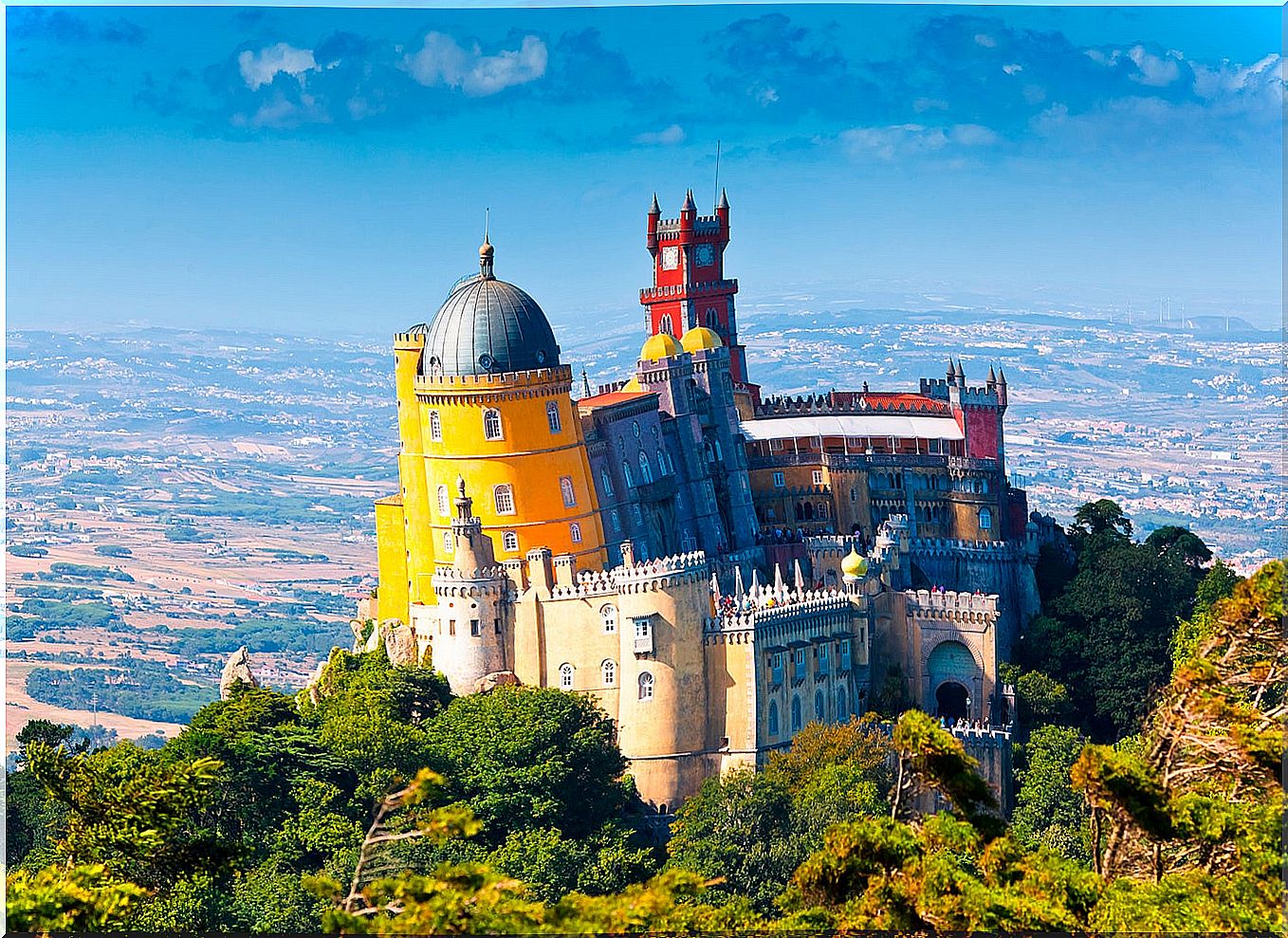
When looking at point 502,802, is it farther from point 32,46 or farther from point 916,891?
point 32,46

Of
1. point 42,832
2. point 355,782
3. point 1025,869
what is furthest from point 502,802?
point 1025,869

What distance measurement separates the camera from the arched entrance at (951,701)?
89.9 m

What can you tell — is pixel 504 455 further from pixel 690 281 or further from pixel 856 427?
pixel 690 281

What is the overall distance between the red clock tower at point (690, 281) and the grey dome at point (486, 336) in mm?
39555

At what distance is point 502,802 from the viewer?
78125mm

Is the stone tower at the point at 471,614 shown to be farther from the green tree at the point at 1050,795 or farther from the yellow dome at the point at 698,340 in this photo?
the yellow dome at the point at 698,340

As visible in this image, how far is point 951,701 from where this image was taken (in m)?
90.1

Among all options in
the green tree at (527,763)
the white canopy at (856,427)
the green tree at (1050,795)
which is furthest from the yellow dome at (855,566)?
the white canopy at (856,427)

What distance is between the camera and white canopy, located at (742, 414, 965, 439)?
105m

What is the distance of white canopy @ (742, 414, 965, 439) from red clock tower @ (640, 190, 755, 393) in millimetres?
17858

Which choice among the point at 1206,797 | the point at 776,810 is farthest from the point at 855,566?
the point at 1206,797

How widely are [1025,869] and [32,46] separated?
92153 millimetres

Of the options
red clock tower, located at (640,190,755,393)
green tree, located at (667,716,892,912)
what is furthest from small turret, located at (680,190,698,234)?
green tree, located at (667,716,892,912)

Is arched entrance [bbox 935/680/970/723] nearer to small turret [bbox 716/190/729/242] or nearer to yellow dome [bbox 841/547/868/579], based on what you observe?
yellow dome [bbox 841/547/868/579]
